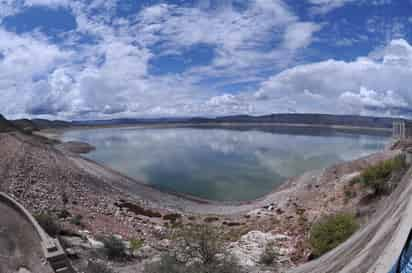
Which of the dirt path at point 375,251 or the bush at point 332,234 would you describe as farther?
the bush at point 332,234

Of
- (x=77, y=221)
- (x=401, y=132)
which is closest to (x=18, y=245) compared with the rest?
(x=77, y=221)

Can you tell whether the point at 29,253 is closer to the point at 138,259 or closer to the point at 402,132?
the point at 138,259

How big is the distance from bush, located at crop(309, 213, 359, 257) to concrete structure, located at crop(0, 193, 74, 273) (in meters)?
10.9

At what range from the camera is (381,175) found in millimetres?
18297

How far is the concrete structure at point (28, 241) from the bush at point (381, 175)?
18272 millimetres

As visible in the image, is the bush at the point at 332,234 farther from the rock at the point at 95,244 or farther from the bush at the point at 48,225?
the bush at the point at 48,225

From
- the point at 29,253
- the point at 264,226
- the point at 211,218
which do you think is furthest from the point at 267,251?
the point at 211,218

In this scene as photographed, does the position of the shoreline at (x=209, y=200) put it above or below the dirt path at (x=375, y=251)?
below

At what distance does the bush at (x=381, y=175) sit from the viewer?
58.0 ft

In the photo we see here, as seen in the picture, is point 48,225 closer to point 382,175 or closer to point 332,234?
point 332,234

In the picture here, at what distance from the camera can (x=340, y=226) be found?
12922mm

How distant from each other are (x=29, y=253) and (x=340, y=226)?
45.3 ft

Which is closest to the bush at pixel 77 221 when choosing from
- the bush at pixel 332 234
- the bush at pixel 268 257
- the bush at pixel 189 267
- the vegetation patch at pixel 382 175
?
the bush at pixel 189 267

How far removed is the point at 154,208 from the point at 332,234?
69.0ft
